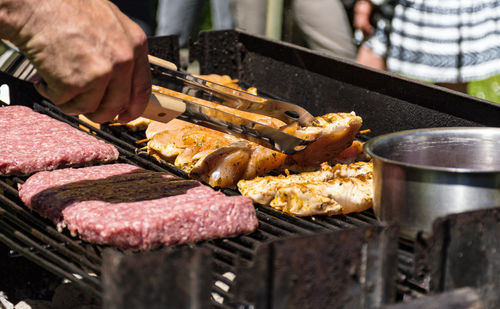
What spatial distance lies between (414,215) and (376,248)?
0.41m

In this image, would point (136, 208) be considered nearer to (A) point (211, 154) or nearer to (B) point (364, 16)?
(A) point (211, 154)

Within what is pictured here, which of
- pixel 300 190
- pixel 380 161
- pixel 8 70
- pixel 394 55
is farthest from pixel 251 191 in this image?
pixel 394 55

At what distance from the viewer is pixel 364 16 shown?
682 cm

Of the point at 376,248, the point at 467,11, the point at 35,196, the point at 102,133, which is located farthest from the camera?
the point at 467,11

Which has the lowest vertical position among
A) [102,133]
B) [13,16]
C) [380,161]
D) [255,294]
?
[102,133]

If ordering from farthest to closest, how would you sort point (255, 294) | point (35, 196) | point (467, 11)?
point (467, 11) < point (35, 196) < point (255, 294)

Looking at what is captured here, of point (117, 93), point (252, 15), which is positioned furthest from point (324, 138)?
point (252, 15)

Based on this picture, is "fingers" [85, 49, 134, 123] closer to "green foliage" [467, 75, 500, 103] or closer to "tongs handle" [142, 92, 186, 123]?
"tongs handle" [142, 92, 186, 123]

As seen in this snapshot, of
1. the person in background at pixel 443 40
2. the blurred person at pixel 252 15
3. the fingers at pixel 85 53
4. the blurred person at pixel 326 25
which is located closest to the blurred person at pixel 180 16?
the blurred person at pixel 252 15

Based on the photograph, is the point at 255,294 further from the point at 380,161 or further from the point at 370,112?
the point at 370,112

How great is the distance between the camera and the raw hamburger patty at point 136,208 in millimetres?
2787

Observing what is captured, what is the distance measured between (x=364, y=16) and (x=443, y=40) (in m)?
0.96

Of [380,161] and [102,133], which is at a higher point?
[380,161]

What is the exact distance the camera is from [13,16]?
2.59 meters
